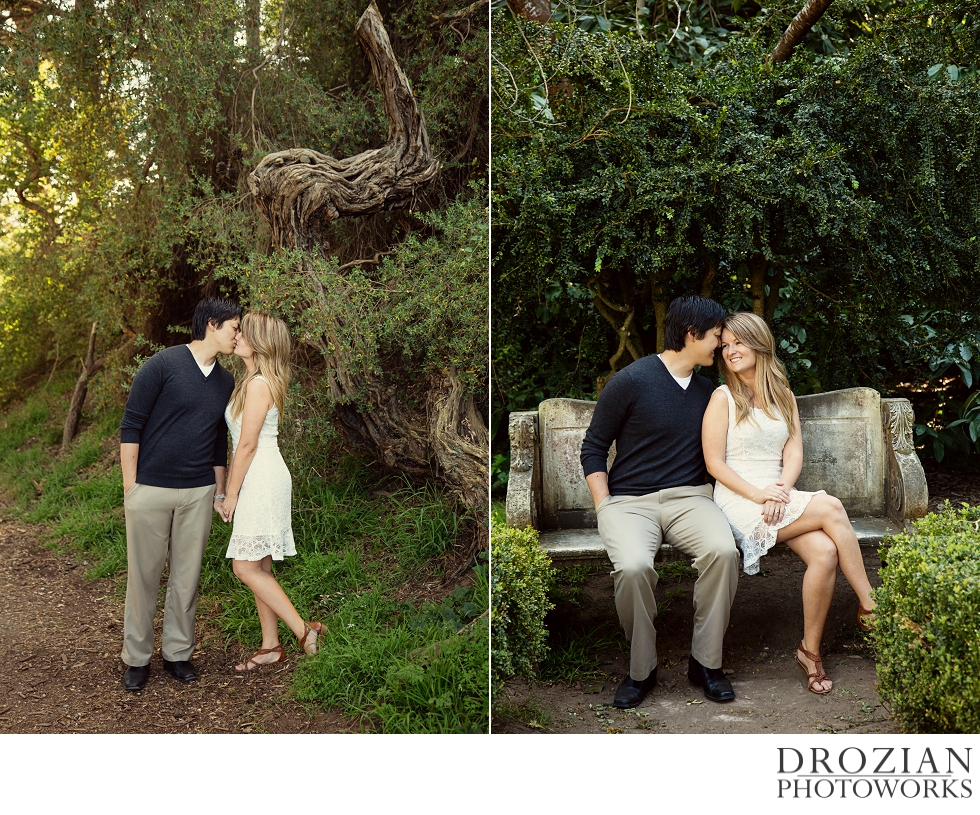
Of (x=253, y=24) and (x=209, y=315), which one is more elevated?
(x=253, y=24)

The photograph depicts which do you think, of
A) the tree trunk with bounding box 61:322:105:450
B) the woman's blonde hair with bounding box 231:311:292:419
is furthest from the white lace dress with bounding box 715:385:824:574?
the tree trunk with bounding box 61:322:105:450

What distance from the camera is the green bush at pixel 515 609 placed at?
2.57 meters

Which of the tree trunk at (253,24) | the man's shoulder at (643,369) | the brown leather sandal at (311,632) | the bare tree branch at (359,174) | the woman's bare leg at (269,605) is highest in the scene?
the tree trunk at (253,24)

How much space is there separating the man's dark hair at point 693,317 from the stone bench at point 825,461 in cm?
47

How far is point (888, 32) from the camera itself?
3523 millimetres

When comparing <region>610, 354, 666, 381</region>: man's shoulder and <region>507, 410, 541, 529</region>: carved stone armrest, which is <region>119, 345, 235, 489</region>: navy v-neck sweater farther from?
<region>610, 354, 666, 381</region>: man's shoulder

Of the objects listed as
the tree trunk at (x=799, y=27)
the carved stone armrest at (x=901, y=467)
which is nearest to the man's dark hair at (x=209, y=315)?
the carved stone armrest at (x=901, y=467)

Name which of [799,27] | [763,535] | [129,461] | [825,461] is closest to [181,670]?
[129,461]

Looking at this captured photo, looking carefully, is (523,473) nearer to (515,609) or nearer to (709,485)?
(515,609)

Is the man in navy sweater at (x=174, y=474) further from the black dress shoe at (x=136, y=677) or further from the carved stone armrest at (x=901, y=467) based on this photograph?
the carved stone armrest at (x=901, y=467)

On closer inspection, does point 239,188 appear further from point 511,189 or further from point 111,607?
point 111,607

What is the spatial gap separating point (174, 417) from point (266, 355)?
0.38 metres

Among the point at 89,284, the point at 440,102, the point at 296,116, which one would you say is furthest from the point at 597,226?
the point at 89,284

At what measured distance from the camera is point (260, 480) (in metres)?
2.82
